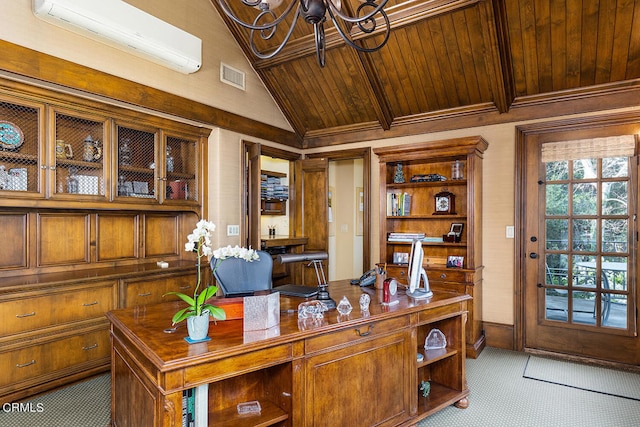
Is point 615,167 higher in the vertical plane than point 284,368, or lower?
higher

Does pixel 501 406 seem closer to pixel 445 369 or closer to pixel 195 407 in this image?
pixel 445 369

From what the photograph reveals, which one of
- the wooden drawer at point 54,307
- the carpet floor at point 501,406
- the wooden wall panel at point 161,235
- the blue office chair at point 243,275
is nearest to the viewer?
the carpet floor at point 501,406

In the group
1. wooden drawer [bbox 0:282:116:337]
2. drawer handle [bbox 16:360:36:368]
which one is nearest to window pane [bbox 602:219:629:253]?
wooden drawer [bbox 0:282:116:337]

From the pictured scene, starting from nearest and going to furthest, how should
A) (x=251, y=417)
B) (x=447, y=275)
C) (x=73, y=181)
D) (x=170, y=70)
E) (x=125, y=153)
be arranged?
(x=251, y=417) → (x=73, y=181) → (x=125, y=153) → (x=170, y=70) → (x=447, y=275)

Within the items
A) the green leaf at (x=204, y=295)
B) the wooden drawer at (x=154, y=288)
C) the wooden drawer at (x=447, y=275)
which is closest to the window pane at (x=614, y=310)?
the wooden drawer at (x=447, y=275)

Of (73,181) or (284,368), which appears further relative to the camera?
(73,181)

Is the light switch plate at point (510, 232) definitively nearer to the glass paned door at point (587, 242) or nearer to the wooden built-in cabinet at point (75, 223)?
the glass paned door at point (587, 242)

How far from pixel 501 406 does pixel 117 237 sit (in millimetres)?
3526

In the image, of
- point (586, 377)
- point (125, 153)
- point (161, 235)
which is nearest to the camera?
point (586, 377)

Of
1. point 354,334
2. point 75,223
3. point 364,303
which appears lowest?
point 354,334

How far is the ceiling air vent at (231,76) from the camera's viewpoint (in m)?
4.16

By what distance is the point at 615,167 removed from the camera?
11.2 feet

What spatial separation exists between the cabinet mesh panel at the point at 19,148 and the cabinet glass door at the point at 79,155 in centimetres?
13

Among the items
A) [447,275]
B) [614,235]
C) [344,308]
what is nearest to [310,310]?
[344,308]
